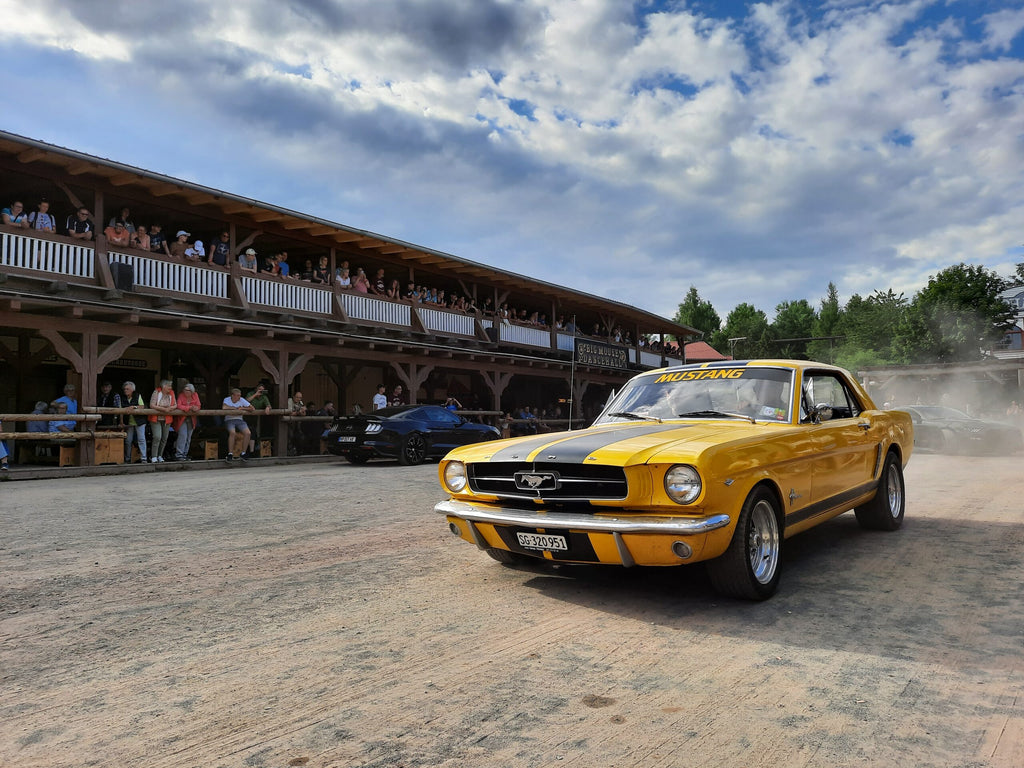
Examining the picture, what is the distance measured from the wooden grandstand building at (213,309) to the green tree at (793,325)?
7904cm

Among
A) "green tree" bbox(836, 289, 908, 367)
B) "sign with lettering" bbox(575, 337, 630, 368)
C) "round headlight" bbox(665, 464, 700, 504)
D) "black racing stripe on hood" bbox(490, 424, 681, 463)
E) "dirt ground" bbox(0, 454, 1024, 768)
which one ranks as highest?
"green tree" bbox(836, 289, 908, 367)

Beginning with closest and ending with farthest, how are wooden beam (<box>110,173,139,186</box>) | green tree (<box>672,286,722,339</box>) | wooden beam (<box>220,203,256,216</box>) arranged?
wooden beam (<box>110,173,139,186</box>), wooden beam (<box>220,203,256,216</box>), green tree (<box>672,286,722,339</box>)

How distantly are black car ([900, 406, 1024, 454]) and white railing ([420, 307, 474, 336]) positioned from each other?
42.1 feet

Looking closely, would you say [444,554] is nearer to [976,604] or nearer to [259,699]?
[259,699]

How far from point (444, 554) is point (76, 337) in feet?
47.7

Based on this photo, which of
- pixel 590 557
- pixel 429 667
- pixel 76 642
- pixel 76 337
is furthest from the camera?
pixel 76 337

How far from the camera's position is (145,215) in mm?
16750

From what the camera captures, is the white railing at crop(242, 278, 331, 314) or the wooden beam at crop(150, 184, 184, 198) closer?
the wooden beam at crop(150, 184, 184, 198)

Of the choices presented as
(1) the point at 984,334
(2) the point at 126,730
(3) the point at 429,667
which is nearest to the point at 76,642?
(2) the point at 126,730

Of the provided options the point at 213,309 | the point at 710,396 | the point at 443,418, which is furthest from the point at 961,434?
the point at 213,309

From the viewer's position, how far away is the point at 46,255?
1325cm

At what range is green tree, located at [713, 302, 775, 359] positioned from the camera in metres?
91.8

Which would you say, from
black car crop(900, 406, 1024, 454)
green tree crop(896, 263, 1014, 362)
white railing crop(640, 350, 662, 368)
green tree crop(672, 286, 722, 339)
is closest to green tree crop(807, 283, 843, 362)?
green tree crop(672, 286, 722, 339)

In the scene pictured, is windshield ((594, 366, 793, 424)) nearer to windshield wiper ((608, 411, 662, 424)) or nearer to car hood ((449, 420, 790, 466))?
windshield wiper ((608, 411, 662, 424))
